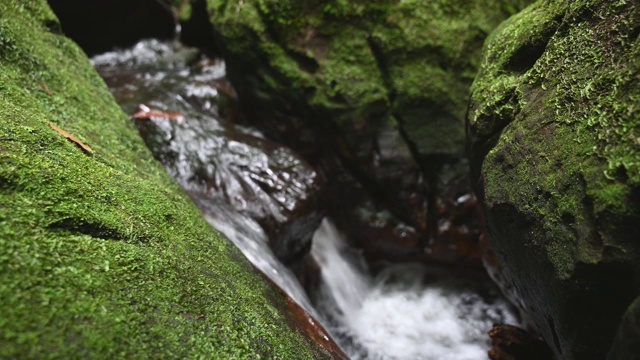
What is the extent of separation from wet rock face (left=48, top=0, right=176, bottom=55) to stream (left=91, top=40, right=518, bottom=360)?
3279mm

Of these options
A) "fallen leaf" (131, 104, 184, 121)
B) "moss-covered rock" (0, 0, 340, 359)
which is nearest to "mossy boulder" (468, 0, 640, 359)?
"moss-covered rock" (0, 0, 340, 359)

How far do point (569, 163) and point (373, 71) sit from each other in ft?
10.9

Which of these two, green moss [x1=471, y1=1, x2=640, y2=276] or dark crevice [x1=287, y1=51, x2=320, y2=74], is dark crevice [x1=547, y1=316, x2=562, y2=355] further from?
dark crevice [x1=287, y1=51, x2=320, y2=74]

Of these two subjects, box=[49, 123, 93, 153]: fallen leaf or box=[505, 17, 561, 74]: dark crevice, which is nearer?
box=[49, 123, 93, 153]: fallen leaf

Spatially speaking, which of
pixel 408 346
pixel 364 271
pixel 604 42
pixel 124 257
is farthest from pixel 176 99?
pixel 604 42

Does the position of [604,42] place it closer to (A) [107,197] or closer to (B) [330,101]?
(A) [107,197]

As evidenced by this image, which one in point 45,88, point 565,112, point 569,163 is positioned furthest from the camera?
point 45,88

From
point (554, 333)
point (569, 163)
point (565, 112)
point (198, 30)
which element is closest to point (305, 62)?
point (565, 112)

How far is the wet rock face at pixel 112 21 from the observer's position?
839cm

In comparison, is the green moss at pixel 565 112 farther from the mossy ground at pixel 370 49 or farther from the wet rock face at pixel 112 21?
the wet rock face at pixel 112 21

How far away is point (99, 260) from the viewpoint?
5.19ft

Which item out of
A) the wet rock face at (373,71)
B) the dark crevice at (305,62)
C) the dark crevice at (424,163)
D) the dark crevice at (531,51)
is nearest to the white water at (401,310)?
the dark crevice at (424,163)

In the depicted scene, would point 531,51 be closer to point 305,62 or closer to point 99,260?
point 99,260

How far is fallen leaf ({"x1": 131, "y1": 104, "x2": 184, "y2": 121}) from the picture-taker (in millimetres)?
4848
